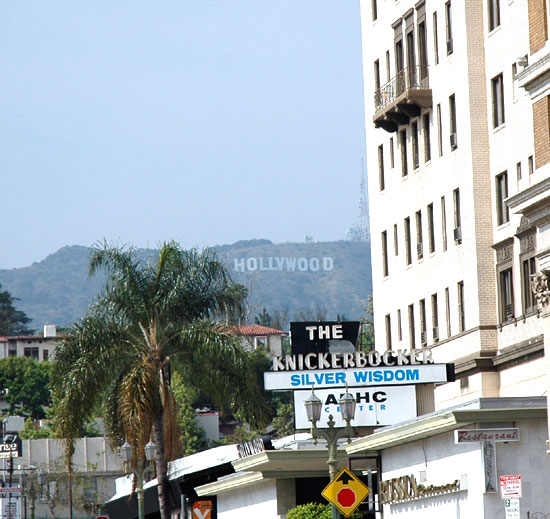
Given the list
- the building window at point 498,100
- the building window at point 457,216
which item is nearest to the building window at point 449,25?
the building window at point 498,100

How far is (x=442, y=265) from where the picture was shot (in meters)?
58.1

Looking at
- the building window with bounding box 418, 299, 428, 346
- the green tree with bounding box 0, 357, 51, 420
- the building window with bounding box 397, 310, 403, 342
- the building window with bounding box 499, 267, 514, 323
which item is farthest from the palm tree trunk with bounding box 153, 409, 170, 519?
the green tree with bounding box 0, 357, 51, 420

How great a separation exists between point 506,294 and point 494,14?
35.2 feet

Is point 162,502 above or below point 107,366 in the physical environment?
below

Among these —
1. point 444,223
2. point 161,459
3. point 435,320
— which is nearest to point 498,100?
point 444,223

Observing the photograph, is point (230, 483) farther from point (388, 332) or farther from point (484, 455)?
point (484, 455)

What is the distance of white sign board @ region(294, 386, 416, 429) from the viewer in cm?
5044

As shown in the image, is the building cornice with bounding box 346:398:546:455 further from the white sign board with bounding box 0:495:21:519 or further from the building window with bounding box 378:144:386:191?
the white sign board with bounding box 0:495:21:519

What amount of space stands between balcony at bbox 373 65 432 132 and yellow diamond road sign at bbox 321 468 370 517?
96.8ft

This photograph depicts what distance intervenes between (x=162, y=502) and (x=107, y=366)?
4.90 m

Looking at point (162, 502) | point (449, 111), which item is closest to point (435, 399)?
point (449, 111)

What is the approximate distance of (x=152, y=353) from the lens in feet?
156

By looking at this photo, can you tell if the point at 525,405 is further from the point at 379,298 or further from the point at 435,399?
the point at 379,298

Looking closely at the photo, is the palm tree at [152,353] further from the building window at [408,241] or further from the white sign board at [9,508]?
the white sign board at [9,508]
